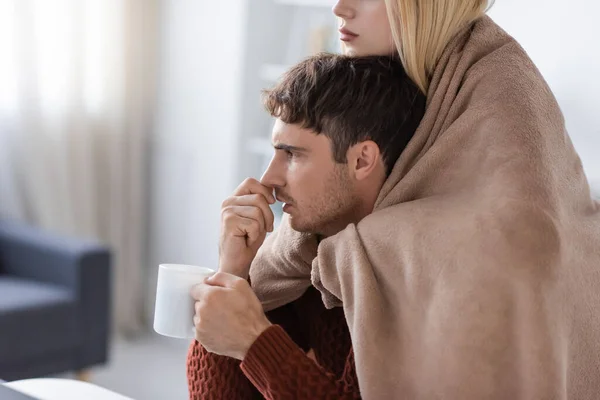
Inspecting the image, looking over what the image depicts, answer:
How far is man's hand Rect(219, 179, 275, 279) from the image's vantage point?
4.77 ft

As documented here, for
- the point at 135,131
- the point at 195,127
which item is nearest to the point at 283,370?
the point at 195,127

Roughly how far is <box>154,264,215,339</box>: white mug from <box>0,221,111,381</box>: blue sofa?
1.92 metres

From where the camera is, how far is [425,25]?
130cm

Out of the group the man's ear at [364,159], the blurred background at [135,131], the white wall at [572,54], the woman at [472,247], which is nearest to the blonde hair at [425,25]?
the woman at [472,247]

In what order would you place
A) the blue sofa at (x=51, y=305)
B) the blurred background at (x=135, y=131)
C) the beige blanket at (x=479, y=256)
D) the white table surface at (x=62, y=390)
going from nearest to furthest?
the beige blanket at (x=479, y=256) < the white table surface at (x=62, y=390) < the blue sofa at (x=51, y=305) < the blurred background at (x=135, y=131)

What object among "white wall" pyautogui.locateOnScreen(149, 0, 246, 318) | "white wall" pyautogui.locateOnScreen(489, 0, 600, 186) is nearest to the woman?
"white wall" pyautogui.locateOnScreen(489, 0, 600, 186)

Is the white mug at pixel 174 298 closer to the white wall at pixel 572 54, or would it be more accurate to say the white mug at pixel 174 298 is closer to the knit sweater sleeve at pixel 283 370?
the knit sweater sleeve at pixel 283 370

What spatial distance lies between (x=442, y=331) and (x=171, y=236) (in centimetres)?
317

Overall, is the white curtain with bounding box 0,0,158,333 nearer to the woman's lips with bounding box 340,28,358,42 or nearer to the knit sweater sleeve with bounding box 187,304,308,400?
the knit sweater sleeve with bounding box 187,304,308,400

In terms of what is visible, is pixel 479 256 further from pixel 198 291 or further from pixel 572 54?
pixel 572 54

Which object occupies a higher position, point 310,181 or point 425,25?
point 425,25

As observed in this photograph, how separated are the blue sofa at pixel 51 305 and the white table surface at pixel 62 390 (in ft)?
6.04

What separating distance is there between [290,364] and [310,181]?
0.27 metres

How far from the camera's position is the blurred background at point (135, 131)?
3.72m
